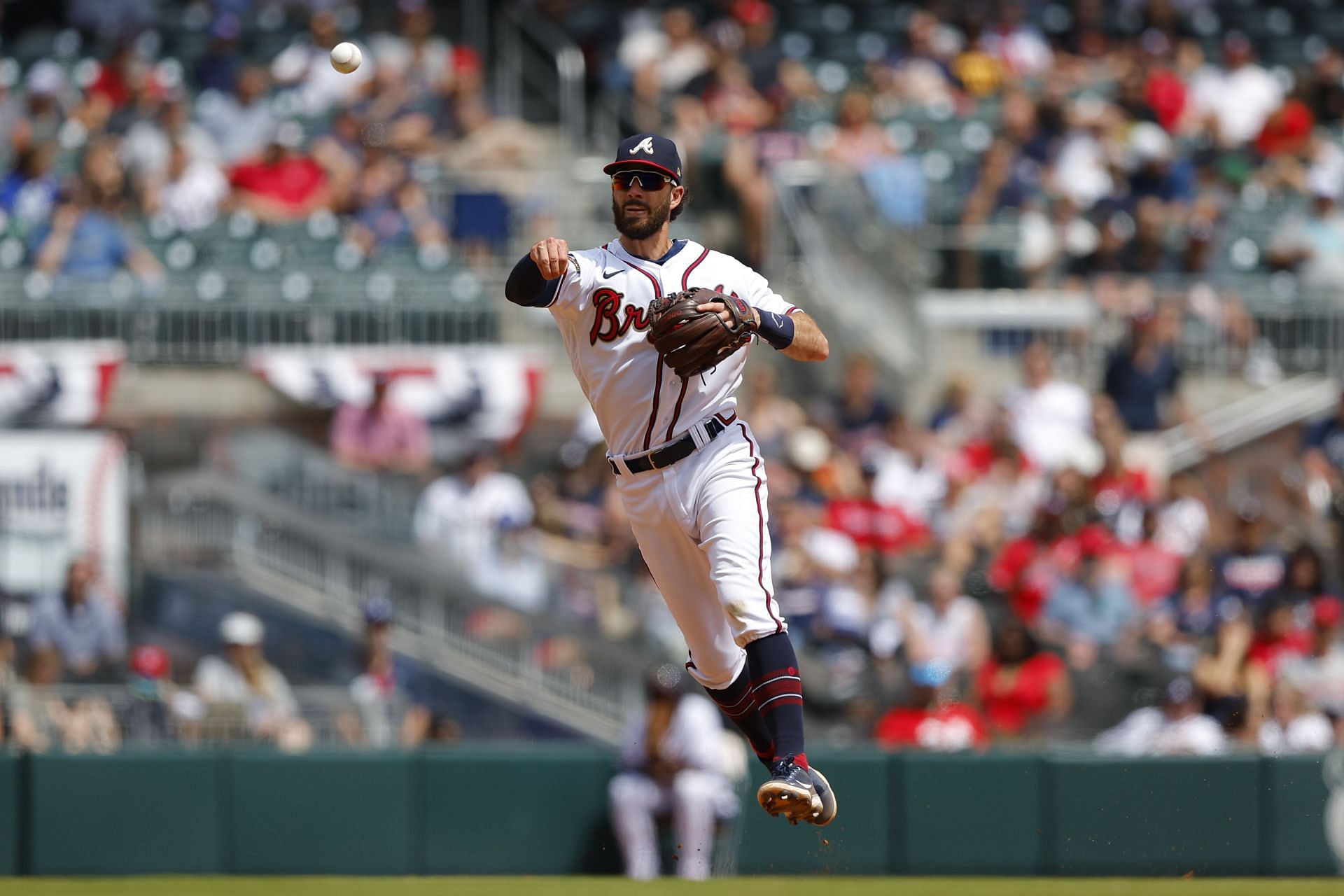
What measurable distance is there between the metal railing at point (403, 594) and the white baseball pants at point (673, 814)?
121cm

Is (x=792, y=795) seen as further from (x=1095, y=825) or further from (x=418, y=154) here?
(x=418, y=154)

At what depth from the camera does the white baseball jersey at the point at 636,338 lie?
6535 millimetres

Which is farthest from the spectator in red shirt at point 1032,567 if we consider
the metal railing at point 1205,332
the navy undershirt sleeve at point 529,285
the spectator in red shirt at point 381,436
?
the navy undershirt sleeve at point 529,285

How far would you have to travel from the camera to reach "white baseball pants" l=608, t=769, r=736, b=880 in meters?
9.49

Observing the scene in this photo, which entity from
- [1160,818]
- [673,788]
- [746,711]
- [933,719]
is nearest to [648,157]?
[746,711]

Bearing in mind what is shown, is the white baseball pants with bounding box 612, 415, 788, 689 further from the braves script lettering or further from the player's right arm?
the player's right arm

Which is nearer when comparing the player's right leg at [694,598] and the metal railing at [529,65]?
the player's right leg at [694,598]

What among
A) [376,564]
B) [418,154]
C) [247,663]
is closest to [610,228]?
[418,154]

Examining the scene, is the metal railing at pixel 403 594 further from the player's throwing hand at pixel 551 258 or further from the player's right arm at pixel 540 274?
the player's throwing hand at pixel 551 258

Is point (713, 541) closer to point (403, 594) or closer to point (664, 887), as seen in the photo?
point (664, 887)

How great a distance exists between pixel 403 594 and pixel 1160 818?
13.9 ft

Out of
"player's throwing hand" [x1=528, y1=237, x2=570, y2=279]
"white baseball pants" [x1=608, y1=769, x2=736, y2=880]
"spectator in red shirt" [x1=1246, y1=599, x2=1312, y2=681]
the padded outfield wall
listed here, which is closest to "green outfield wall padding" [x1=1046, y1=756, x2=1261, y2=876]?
the padded outfield wall

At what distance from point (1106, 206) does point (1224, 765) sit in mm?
5144

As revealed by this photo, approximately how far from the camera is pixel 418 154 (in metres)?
14.2
